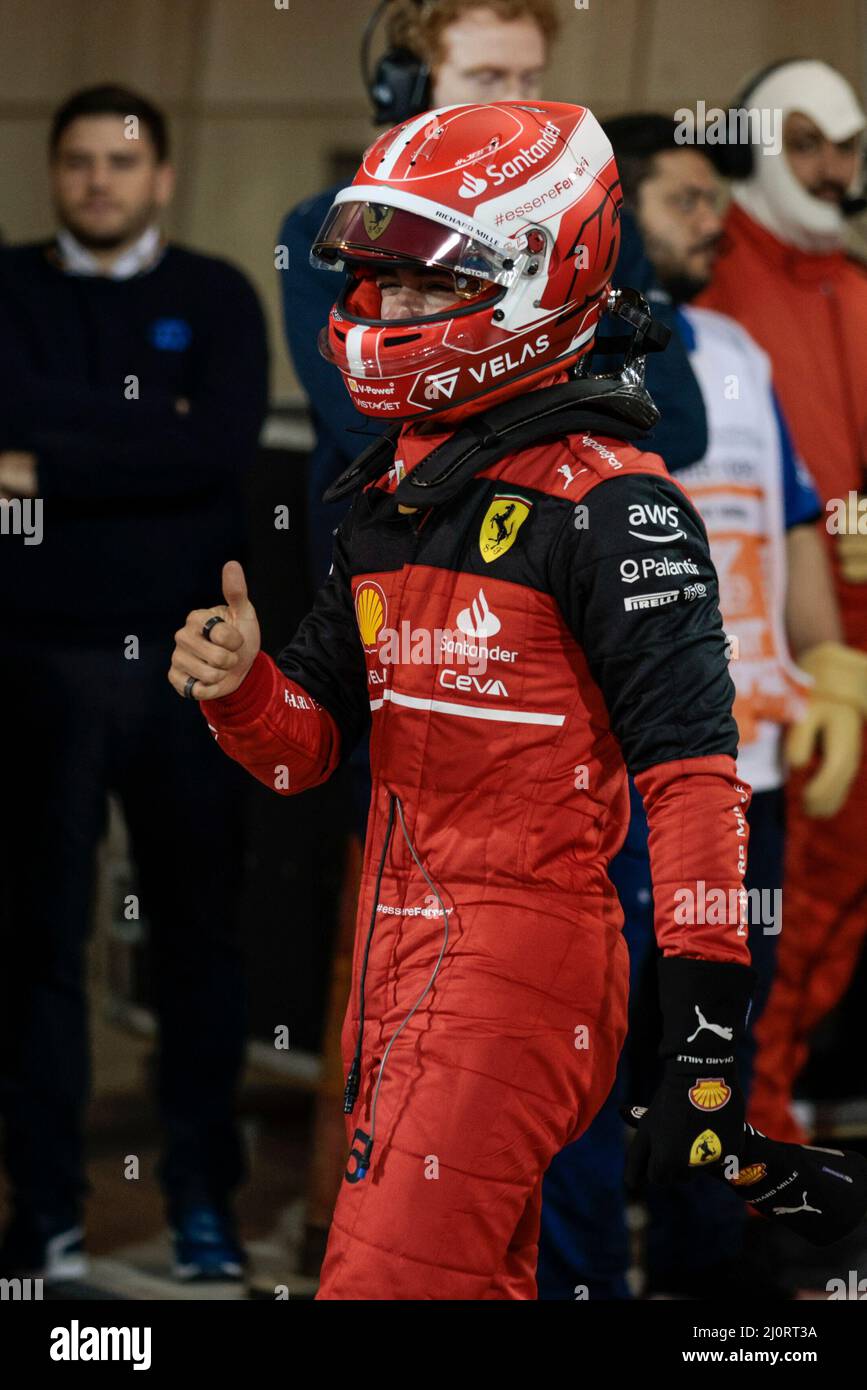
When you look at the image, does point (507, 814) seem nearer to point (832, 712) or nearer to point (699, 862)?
point (699, 862)

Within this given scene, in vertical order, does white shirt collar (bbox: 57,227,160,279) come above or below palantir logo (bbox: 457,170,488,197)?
above

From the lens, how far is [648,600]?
2082 millimetres

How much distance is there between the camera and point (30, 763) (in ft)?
11.5

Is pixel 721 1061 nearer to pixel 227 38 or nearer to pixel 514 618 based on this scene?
pixel 514 618

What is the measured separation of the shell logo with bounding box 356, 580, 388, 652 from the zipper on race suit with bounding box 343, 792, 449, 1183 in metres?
0.17

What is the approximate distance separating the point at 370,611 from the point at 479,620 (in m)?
0.15

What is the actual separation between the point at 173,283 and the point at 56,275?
0.19 meters

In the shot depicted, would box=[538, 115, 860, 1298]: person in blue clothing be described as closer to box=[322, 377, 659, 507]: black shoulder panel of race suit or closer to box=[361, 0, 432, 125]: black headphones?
box=[361, 0, 432, 125]: black headphones

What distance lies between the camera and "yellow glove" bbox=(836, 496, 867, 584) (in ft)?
13.3

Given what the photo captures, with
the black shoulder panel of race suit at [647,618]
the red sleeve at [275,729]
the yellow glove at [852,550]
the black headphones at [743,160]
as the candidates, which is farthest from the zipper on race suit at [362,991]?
the black headphones at [743,160]

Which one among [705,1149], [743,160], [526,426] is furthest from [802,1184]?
[743,160]

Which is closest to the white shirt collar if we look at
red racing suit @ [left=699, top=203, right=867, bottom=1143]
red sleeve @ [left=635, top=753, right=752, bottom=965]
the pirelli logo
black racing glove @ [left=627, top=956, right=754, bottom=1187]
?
red racing suit @ [left=699, top=203, right=867, bottom=1143]

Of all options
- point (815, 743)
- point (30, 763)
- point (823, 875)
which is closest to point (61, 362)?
point (30, 763)

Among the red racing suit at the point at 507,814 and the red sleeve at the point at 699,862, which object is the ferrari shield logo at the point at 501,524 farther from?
the red sleeve at the point at 699,862
